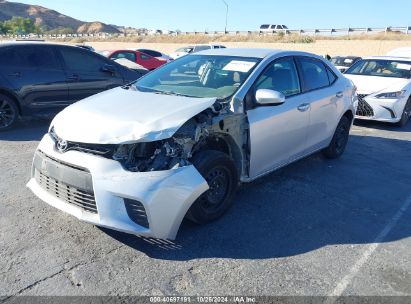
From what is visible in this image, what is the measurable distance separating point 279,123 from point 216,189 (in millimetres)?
1127

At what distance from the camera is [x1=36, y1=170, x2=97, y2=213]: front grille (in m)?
3.16

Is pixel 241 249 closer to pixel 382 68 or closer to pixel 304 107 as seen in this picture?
pixel 304 107

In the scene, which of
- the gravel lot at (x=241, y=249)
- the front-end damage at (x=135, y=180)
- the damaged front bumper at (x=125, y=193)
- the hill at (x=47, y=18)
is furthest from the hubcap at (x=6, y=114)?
the hill at (x=47, y=18)

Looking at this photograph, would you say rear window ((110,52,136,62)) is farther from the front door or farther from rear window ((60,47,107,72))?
the front door

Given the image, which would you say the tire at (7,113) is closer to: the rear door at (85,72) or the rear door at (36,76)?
the rear door at (36,76)

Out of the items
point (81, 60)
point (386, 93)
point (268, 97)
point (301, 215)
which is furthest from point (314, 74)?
point (81, 60)

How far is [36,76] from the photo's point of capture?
716 centimetres

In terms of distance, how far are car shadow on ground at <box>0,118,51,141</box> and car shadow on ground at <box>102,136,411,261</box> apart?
394 centimetres

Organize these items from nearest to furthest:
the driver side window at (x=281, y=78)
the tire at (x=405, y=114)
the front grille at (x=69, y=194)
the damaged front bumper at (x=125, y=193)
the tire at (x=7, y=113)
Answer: the damaged front bumper at (x=125, y=193), the front grille at (x=69, y=194), the driver side window at (x=281, y=78), the tire at (x=7, y=113), the tire at (x=405, y=114)

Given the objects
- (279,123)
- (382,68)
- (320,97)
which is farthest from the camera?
(382,68)

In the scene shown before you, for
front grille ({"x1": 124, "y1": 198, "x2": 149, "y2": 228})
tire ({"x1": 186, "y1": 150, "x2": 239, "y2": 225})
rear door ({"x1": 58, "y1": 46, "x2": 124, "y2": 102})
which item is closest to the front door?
tire ({"x1": 186, "y1": 150, "x2": 239, "y2": 225})

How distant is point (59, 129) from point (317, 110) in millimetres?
3186

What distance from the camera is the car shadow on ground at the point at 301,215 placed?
11.2 ft

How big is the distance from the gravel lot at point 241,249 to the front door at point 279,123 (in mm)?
440
